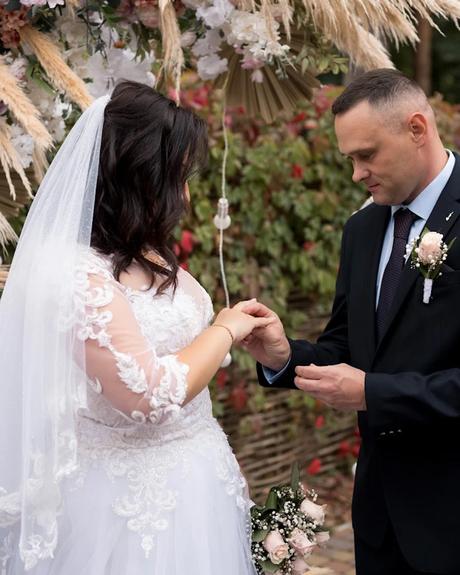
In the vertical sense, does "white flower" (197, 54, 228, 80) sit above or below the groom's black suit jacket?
above

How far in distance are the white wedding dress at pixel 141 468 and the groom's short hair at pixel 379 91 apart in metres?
0.82

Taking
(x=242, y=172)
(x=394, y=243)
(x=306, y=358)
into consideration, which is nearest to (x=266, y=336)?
(x=306, y=358)

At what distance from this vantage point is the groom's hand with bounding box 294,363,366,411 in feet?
9.04

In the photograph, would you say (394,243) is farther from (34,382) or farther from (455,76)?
(455,76)

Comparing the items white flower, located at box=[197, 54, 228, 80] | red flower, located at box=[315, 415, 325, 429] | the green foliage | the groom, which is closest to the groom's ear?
the groom

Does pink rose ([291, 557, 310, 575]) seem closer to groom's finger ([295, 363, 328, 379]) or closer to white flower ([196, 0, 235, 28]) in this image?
groom's finger ([295, 363, 328, 379])

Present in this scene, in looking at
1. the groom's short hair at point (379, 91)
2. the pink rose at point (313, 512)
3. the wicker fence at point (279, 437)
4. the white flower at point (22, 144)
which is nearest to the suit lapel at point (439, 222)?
the groom's short hair at point (379, 91)

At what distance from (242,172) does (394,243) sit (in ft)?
9.08

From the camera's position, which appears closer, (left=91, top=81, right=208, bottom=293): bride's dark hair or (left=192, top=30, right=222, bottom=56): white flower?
(left=91, top=81, right=208, bottom=293): bride's dark hair

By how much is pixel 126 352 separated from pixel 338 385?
2.43 feet

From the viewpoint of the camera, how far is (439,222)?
2.85 m

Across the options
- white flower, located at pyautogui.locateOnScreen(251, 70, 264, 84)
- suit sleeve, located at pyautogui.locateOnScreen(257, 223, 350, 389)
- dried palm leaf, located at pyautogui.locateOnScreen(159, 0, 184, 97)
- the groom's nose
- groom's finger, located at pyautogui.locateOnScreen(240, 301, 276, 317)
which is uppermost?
dried palm leaf, located at pyautogui.locateOnScreen(159, 0, 184, 97)

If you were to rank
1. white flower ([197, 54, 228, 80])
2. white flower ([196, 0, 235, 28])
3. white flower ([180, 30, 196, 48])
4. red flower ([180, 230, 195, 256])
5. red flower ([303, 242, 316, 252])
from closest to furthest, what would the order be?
white flower ([196, 0, 235, 28]), white flower ([180, 30, 196, 48]), white flower ([197, 54, 228, 80]), red flower ([180, 230, 195, 256]), red flower ([303, 242, 316, 252])

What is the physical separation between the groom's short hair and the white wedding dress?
0.82 metres
